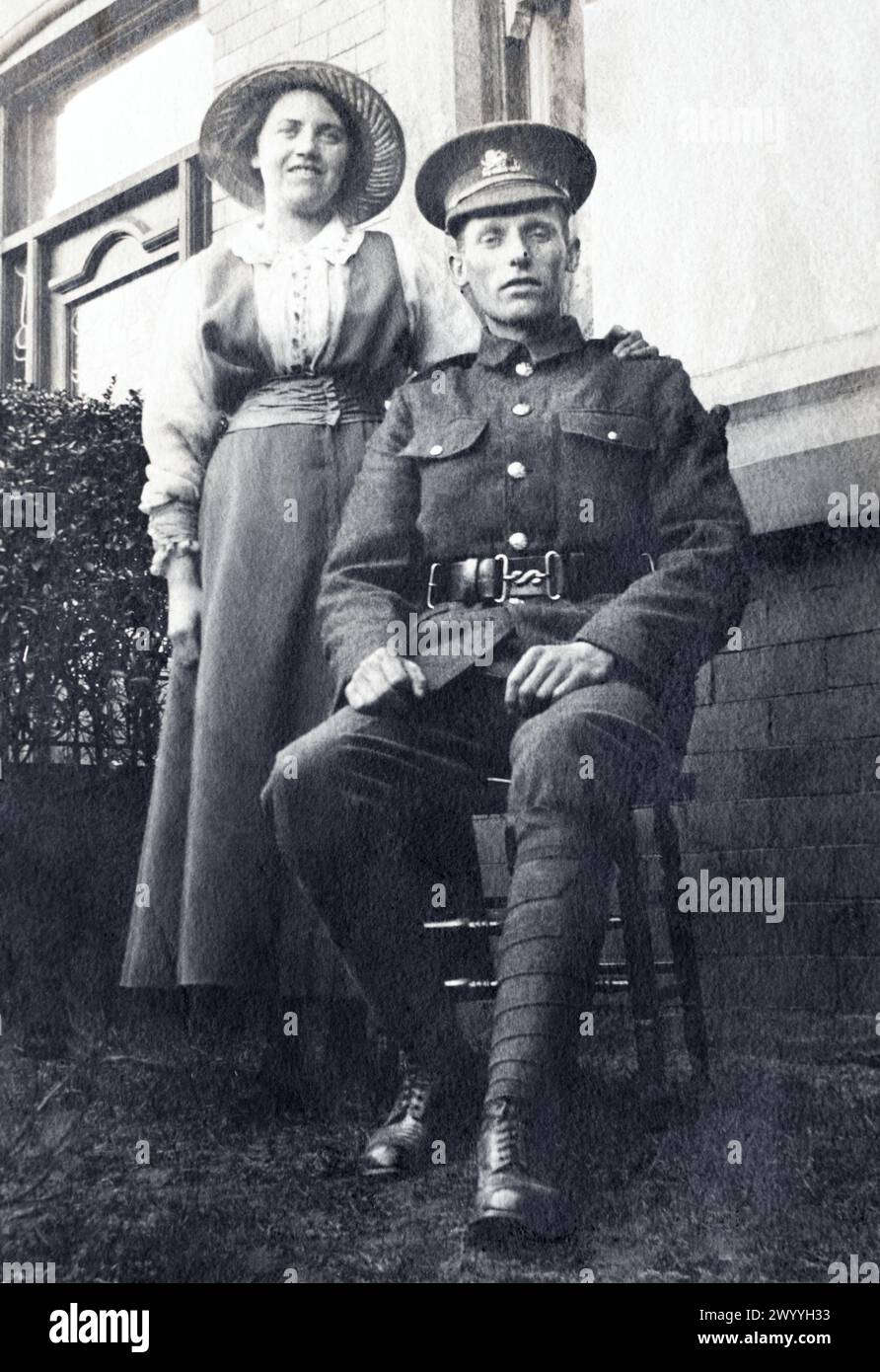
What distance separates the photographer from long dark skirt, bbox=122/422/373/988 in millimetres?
3242

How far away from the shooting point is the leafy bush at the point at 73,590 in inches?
136

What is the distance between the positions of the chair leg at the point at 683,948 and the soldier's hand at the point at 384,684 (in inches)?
20.4

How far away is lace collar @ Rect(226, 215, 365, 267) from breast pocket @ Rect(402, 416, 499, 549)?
1.51ft

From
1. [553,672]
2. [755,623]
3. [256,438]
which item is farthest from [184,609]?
[755,623]

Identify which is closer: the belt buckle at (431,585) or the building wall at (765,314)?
the building wall at (765,314)

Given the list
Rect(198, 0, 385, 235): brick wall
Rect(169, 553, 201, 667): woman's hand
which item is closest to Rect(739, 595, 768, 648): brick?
Rect(169, 553, 201, 667): woman's hand

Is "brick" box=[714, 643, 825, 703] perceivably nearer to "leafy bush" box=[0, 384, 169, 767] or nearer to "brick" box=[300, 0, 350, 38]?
"leafy bush" box=[0, 384, 169, 767]

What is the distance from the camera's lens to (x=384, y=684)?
10.3ft

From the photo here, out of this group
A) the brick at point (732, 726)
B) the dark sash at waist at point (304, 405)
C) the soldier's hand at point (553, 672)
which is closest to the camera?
the soldier's hand at point (553, 672)

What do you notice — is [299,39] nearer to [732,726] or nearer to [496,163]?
[496,163]

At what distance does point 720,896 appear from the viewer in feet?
10.2

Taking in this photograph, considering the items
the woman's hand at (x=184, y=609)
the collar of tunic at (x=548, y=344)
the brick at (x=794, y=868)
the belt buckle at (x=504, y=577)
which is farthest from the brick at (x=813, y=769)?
the woman's hand at (x=184, y=609)

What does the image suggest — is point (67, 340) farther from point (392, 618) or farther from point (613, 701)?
point (613, 701)

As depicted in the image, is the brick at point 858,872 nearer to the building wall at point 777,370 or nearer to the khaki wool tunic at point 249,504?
the building wall at point 777,370
